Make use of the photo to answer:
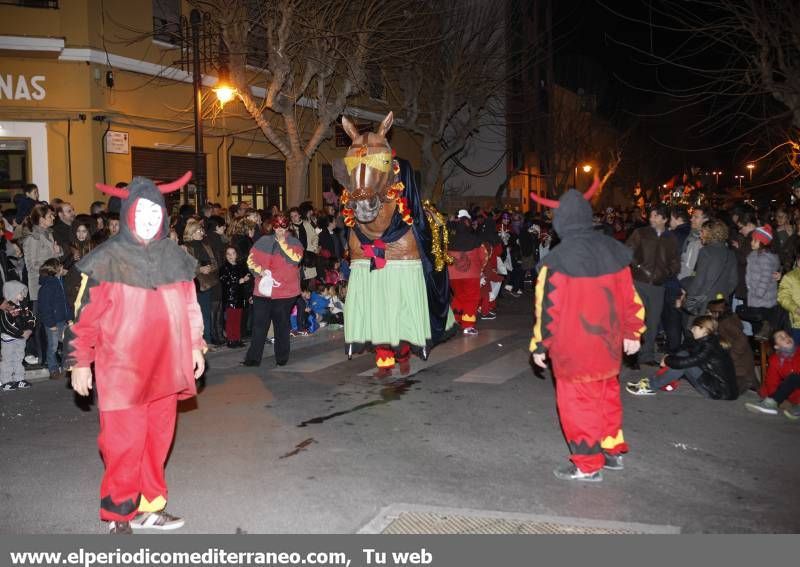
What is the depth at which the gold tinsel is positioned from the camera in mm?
9703

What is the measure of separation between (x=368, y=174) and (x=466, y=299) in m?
4.83

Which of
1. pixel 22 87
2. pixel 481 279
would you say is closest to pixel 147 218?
pixel 481 279

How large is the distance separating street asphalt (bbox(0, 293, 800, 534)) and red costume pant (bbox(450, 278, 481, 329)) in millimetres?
3616

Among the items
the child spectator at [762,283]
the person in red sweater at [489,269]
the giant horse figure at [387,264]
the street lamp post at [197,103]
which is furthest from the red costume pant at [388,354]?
the street lamp post at [197,103]

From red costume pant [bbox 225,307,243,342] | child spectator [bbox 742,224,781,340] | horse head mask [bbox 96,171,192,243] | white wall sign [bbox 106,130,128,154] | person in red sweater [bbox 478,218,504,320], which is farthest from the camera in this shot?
white wall sign [bbox 106,130,128,154]

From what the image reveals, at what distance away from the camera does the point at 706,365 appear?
8352 mm

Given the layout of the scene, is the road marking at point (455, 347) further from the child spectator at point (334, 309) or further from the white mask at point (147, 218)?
the white mask at point (147, 218)

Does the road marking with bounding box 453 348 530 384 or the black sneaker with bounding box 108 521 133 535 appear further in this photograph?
the road marking with bounding box 453 348 530 384

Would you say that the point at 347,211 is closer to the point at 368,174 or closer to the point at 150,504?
the point at 368,174

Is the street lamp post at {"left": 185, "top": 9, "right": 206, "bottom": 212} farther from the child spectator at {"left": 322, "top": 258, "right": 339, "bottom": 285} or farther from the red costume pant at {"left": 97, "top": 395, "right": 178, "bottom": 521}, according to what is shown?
the red costume pant at {"left": 97, "top": 395, "right": 178, "bottom": 521}

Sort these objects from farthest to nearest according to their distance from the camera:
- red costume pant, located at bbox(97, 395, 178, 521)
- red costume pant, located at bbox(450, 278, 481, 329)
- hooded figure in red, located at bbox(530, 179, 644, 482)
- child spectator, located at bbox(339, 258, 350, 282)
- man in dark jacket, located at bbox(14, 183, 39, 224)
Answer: child spectator, located at bbox(339, 258, 350, 282)
red costume pant, located at bbox(450, 278, 481, 329)
man in dark jacket, located at bbox(14, 183, 39, 224)
hooded figure in red, located at bbox(530, 179, 644, 482)
red costume pant, located at bbox(97, 395, 178, 521)

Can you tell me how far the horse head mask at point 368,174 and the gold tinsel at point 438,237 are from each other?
90 centimetres

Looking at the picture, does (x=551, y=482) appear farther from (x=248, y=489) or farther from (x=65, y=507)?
(x=65, y=507)

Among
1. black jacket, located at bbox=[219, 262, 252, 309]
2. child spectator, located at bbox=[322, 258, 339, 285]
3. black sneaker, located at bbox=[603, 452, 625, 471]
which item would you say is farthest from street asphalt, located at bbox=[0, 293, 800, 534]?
child spectator, located at bbox=[322, 258, 339, 285]
